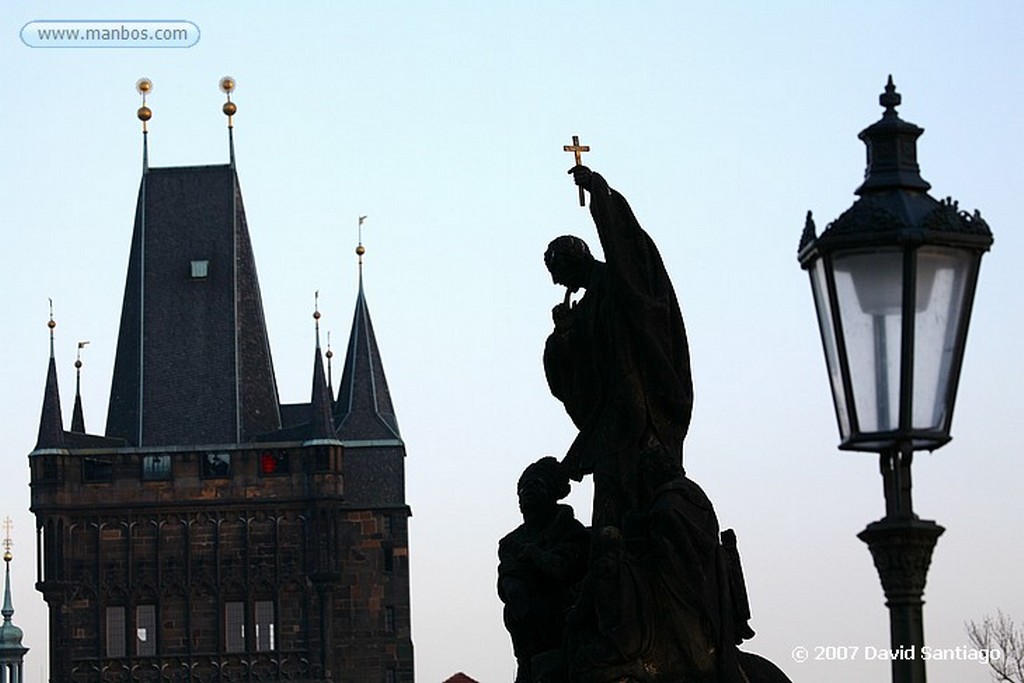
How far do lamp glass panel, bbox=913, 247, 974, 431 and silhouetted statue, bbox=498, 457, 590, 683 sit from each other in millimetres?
3520

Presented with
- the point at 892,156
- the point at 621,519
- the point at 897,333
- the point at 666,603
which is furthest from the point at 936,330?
the point at 621,519

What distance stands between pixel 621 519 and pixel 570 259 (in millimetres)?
906

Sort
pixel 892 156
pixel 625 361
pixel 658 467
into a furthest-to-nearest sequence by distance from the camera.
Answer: pixel 625 361, pixel 658 467, pixel 892 156

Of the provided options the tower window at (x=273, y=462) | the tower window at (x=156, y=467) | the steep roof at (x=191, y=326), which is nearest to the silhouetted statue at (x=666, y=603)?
the tower window at (x=273, y=462)

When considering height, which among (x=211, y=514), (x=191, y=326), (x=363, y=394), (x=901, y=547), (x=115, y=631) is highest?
(x=191, y=326)

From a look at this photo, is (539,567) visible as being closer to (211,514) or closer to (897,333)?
(897,333)

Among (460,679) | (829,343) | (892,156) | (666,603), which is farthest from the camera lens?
(460,679)

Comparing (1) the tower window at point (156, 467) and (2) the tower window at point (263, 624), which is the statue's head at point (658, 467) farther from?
(1) the tower window at point (156, 467)

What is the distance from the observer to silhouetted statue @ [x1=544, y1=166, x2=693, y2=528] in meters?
9.07

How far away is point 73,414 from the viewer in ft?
278

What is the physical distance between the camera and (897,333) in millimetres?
5512

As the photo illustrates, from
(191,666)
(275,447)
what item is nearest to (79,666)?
(191,666)

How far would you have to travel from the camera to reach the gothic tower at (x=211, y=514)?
7794 centimetres

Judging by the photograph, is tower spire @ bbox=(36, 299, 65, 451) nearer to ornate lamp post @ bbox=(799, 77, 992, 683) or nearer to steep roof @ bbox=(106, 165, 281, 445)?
steep roof @ bbox=(106, 165, 281, 445)
